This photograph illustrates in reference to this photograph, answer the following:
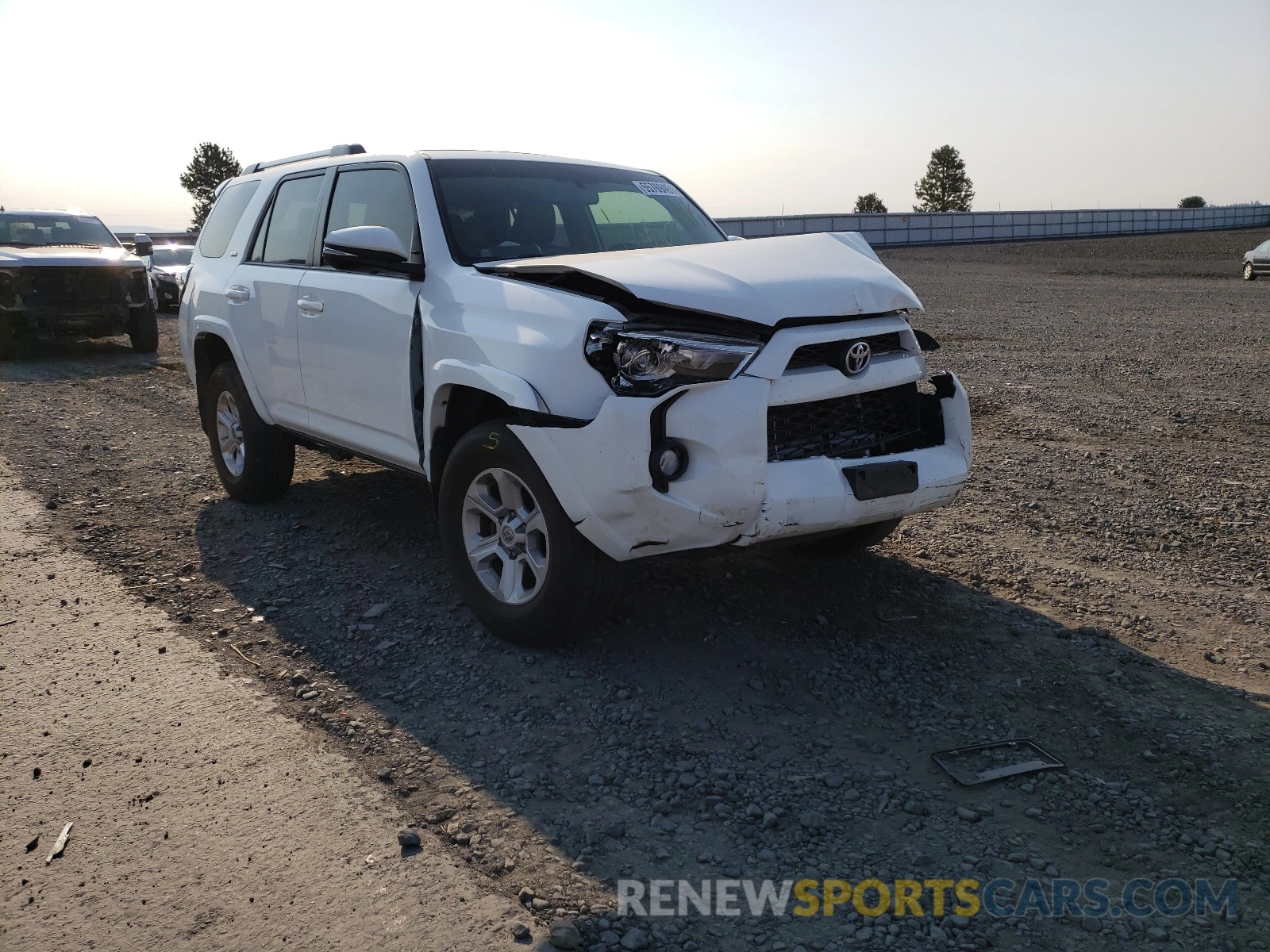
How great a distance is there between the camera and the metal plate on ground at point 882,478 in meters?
4.01

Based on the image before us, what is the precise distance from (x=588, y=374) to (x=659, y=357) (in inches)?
10.6

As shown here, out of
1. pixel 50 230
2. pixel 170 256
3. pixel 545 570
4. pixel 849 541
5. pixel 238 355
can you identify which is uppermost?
pixel 50 230

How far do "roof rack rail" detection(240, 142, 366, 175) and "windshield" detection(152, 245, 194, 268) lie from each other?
16485 millimetres

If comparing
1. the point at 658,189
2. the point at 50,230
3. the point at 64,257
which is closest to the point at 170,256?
the point at 50,230

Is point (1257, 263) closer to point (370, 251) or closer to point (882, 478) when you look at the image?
point (882, 478)

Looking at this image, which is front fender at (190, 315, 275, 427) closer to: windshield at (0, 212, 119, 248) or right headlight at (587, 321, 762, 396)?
right headlight at (587, 321, 762, 396)

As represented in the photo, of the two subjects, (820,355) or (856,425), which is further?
(856,425)

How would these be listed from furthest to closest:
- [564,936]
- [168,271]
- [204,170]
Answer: [204,170] → [168,271] → [564,936]

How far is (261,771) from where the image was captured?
11.7 feet

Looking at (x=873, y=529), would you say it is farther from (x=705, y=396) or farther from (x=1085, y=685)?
(x=705, y=396)

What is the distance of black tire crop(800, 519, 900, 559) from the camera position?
203 inches

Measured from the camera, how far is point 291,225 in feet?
20.0

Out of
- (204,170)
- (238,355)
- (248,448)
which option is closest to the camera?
(238,355)

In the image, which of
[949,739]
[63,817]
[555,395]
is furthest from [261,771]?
[949,739]
